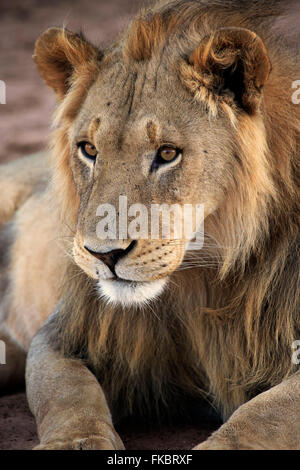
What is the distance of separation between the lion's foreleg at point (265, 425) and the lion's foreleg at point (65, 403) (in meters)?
0.36

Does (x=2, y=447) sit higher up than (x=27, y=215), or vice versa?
(x=27, y=215)

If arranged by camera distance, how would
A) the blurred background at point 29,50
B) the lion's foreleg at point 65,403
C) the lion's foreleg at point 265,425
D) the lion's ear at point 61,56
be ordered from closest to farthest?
the lion's foreleg at point 265,425
the lion's foreleg at point 65,403
the lion's ear at point 61,56
the blurred background at point 29,50

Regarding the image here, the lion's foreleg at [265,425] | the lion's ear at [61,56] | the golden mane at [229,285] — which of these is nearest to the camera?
the lion's foreleg at [265,425]

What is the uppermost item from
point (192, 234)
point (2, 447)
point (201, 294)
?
point (192, 234)

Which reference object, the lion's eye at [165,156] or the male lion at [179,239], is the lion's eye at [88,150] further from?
the lion's eye at [165,156]

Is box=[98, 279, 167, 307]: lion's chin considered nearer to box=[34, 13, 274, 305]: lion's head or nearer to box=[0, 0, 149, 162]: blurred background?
box=[34, 13, 274, 305]: lion's head

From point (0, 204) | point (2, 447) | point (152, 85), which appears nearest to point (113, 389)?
point (2, 447)

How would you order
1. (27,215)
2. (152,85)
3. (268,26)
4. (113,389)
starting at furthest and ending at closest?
(27,215) < (113,389) < (268,26) < (152,85)

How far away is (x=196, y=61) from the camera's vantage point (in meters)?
2.73

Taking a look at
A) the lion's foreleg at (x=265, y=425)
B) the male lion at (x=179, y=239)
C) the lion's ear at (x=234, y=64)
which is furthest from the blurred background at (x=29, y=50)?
the lion's foreleg at (x=265, y=425)

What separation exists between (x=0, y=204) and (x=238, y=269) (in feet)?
7.16

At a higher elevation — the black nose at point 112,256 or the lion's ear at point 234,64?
the lion's ear at point 234,64

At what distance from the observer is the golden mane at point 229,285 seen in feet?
9.12
